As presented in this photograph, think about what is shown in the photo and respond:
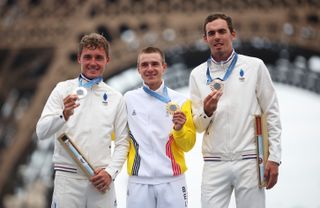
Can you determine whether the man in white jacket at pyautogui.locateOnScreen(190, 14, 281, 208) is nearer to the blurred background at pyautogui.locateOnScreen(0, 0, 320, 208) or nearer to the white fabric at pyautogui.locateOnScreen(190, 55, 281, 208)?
the white fabric at pyautogui.locateOnScreen(190, 55, 281, 208)

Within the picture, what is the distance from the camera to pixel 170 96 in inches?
166

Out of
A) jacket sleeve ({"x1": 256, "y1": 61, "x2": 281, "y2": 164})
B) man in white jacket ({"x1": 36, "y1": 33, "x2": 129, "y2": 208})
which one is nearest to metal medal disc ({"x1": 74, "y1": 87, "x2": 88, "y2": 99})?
man in white jacket ({"x1": 36, "y1": 33, "x2": 129, "y2": 208})

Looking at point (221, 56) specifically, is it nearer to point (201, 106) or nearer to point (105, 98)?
point (201, 106)

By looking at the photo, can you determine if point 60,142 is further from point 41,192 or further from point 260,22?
point 41,192

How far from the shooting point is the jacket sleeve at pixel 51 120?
12.3 feet

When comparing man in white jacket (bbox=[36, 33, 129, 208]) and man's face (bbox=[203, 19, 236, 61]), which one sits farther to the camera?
man's face (bbox=[203, 19, 236, 61])

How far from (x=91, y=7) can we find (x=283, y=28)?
14.7 feet

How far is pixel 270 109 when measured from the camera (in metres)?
3.92

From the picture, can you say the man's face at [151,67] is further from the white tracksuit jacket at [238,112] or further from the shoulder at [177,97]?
the white tracksuit jacket at [238,112]

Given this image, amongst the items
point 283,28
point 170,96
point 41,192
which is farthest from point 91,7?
point 41,192

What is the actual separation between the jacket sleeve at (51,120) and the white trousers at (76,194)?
285 millimetres

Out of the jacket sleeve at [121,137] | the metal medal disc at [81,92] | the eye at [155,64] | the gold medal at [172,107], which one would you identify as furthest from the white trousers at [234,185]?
the metal medal disc at [81,92]

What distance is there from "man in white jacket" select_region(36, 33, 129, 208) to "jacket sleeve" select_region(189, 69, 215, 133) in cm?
46

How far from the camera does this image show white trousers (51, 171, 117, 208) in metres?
3.84
